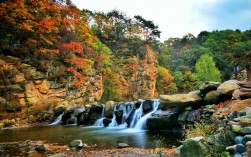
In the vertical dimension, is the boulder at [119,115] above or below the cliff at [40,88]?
below

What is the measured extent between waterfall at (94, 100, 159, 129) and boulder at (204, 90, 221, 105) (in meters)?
5.10

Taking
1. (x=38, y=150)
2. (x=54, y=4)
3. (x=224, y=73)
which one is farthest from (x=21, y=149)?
(x=224, y=73)

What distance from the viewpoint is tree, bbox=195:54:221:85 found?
40.6 meters

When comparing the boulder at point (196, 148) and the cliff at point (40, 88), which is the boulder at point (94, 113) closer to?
the cliff at point (40, 88)

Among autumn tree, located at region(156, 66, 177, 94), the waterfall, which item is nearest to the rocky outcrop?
the waterfall

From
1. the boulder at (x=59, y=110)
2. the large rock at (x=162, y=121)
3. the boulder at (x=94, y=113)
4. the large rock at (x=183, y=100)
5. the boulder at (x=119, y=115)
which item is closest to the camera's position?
the large rock at (x=183, y=100)

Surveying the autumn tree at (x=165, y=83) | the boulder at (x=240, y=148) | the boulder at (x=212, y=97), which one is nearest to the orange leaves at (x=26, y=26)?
the boulder at (x=212, y=97)

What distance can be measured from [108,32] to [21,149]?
33008 millimetres

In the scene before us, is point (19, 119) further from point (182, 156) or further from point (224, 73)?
point (224, 73)

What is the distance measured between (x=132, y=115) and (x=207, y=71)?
23.9m

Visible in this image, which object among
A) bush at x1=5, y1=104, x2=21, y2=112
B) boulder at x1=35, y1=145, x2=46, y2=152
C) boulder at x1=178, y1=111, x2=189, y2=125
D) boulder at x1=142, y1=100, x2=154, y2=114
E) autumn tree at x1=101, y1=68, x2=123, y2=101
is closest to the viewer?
boulder at x1=35, y1=145, x2=46, y2=152

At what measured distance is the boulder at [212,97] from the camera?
46.5ft

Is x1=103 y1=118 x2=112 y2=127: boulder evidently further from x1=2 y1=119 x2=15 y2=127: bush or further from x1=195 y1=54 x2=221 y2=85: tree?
x1=195 y1=54 x2=221 y2=85: tree

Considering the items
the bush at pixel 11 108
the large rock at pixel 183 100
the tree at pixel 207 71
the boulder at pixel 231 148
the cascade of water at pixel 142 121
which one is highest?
the tree at pixel 207 71
